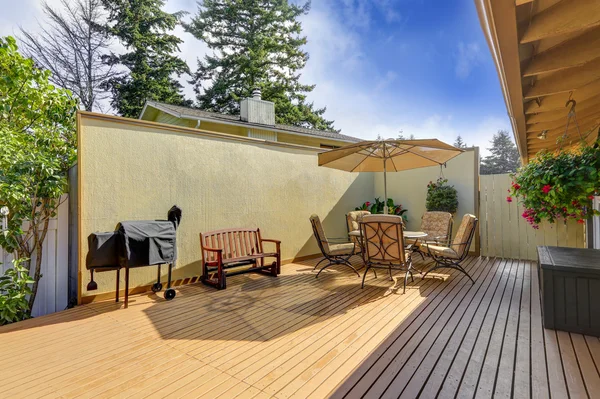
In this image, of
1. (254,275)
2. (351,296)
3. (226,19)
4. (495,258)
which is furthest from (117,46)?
(495,258)

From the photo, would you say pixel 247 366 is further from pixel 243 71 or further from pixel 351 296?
pixel 243 71

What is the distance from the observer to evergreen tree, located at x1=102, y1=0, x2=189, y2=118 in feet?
48.4

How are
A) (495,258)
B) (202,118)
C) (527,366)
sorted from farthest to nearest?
(202,118), (495,258), (527,366)

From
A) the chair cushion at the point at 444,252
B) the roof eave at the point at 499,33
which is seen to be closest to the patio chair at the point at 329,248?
the chair cushion at the point at 444,252

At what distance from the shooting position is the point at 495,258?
644cm

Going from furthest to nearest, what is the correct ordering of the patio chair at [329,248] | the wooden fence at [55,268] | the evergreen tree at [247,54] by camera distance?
Answer: the evergreen tree at [247,54] < the patio chair at [329,248] < the wooden fence at [55,268]

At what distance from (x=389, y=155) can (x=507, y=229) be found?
11.4ft

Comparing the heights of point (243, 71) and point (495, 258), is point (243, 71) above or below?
above

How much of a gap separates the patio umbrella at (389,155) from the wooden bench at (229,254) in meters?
1.91

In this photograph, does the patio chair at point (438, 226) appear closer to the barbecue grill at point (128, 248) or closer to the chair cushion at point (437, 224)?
the chair cushion at point (437, 224)

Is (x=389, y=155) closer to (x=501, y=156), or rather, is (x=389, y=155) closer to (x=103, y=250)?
(x=103, y=250)

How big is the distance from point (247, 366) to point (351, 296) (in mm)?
1995

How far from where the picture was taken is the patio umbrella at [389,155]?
459 centimetres

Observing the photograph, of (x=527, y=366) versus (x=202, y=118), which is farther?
(x=202, y=118)
